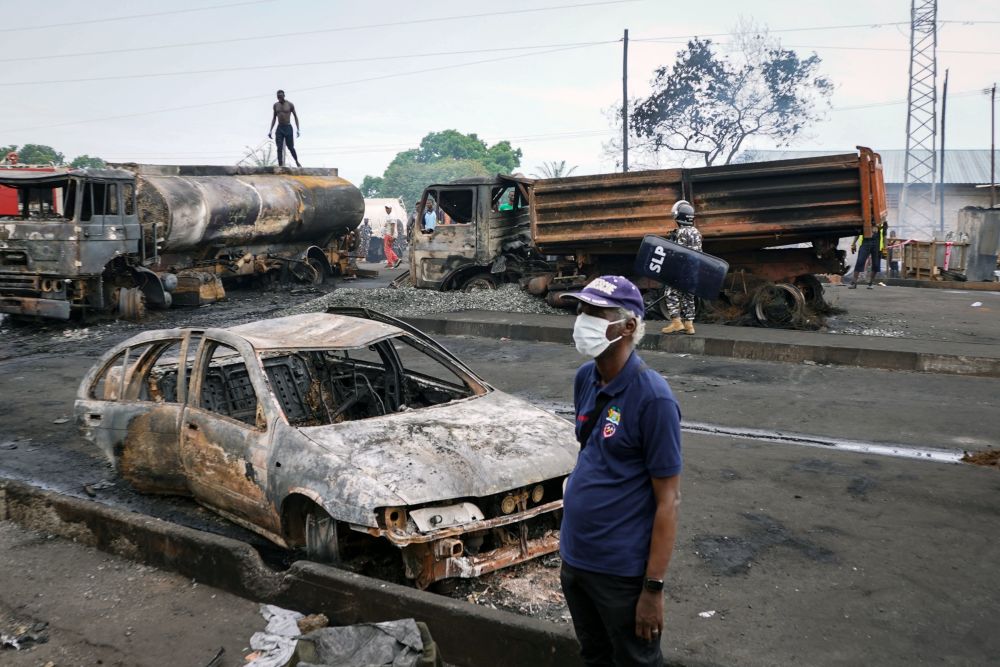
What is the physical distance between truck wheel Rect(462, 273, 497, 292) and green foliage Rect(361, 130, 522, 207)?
52842mm

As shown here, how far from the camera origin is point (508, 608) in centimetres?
434

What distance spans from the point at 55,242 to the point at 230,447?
10.9 meters

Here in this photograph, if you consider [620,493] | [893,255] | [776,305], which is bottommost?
[620,493]

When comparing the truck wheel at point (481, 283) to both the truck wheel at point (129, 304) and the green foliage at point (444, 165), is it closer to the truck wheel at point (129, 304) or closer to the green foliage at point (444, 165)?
the truck wheel at point (129, 304)

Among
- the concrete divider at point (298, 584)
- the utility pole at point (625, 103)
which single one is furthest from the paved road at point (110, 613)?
the utility pole at point (625, 103)

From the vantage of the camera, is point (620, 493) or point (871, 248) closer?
point (620, 493)

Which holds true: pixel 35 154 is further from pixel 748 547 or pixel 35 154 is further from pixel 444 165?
pixel 748 547

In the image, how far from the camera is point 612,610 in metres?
2.79

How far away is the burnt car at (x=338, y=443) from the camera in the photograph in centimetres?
437

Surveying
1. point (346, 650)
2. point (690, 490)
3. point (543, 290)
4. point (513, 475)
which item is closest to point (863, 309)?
point (543, 290)

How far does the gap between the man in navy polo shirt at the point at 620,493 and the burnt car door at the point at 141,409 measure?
3.50m

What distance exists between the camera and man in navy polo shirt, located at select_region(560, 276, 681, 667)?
2.71 metres

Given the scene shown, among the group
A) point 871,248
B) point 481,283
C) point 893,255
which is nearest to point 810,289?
point 871,248

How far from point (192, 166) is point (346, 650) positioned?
1799cm
